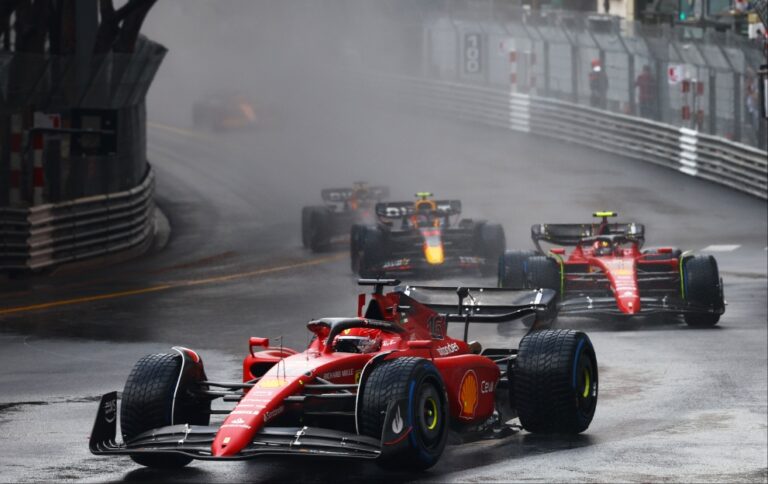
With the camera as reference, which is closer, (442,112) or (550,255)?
(550,255)

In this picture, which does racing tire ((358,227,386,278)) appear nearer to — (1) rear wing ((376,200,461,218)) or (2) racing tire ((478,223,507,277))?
(1) rear wing ((376,200,461,218))

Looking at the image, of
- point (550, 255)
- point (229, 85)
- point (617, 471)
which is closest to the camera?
point (617, 471)

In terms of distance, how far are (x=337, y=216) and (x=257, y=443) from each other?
68.2 ft

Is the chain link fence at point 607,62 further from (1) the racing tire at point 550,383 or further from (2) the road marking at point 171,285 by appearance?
(1) the racing tire at point 550,383

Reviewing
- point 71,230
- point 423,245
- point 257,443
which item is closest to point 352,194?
point 423,245

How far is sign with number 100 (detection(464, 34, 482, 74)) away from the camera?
52375mm

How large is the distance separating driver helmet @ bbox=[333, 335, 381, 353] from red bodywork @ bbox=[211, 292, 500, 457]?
5 centimetres

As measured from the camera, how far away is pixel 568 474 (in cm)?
1129

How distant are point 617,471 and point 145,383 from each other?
3.46m

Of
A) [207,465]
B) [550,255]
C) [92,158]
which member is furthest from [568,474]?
[92,158]

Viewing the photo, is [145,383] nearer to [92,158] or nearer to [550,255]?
[550,255]

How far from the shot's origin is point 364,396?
10805mm

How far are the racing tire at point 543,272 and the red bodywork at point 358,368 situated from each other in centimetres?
778

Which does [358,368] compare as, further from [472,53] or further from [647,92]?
[472,53]
